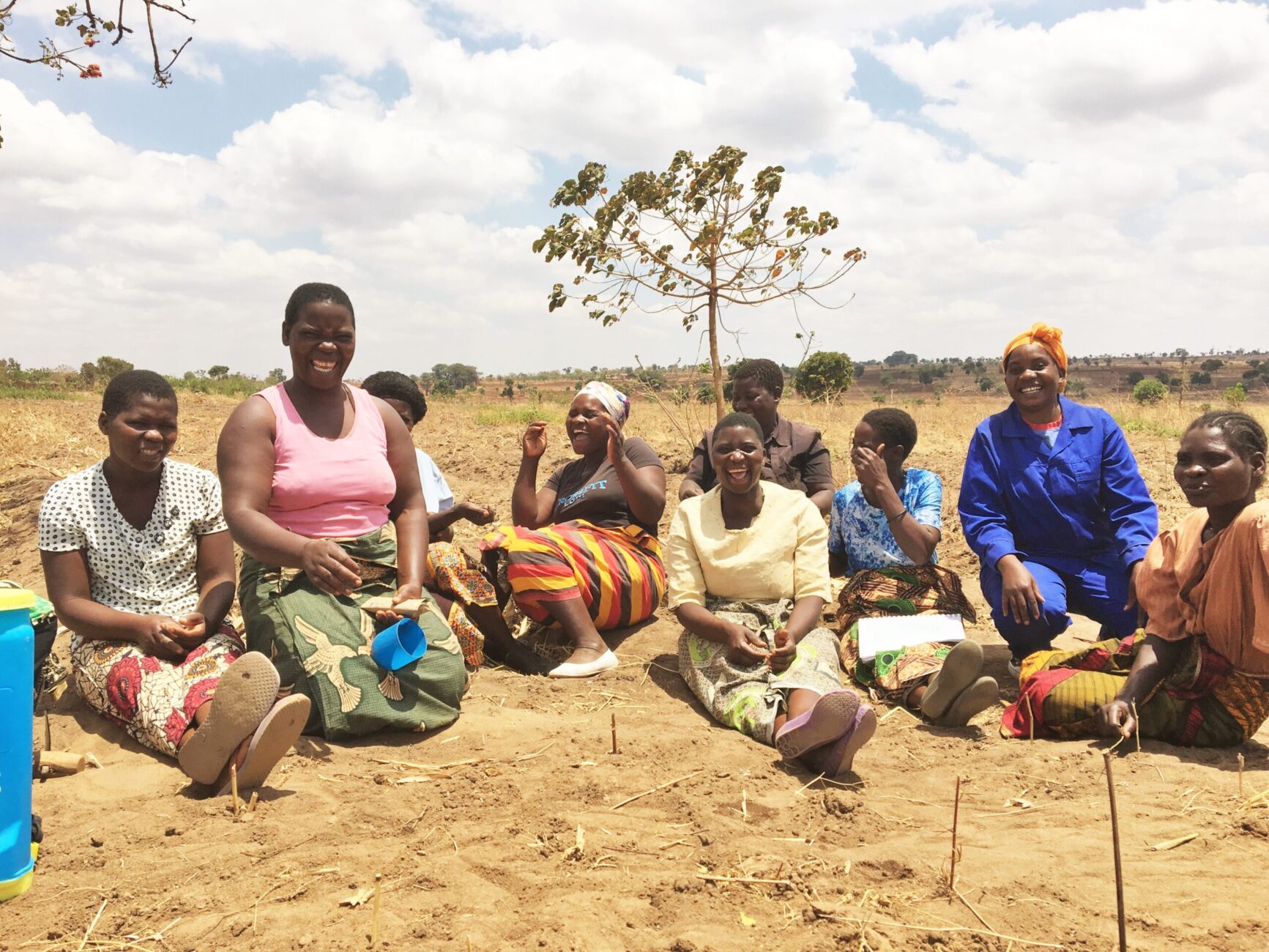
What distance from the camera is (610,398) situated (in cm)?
502

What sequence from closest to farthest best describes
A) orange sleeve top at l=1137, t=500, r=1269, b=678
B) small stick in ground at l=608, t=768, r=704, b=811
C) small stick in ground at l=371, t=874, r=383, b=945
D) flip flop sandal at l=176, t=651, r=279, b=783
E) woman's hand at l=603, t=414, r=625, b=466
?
small stick in ground at l=371, t=874, r=383, b=945
flip flop sandal at l=176, t=651, r=279, b=783
small stick in ground at l=608, t=768, r=704, b=811
orange sleeve top at l=1137, t=500, r=1269, b=678
woman's hand at l=603, t=414, r=625, b=466

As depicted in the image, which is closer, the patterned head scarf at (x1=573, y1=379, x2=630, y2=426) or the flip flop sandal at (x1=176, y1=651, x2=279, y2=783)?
the flip flop sandal at (x1=176, y1=651, x2=279, y2=783)

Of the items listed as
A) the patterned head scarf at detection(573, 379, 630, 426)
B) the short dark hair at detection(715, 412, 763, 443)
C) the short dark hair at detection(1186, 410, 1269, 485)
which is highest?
the patterned head scarf at detection(573, 379, 630, 426)

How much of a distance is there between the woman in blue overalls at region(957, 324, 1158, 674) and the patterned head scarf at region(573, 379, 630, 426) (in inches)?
70.1

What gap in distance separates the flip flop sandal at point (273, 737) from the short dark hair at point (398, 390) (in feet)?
7.92

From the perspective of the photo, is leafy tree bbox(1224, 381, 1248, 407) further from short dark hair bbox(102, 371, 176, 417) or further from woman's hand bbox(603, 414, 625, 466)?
short dark hair bbox(102, 371, 176, 417)

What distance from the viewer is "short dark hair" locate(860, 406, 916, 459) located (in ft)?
15.0

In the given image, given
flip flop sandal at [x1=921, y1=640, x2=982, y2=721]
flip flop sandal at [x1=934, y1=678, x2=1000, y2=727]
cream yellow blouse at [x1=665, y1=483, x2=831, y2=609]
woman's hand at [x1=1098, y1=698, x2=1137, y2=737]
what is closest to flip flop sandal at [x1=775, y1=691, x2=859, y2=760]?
flip flop sandal at [x1=921, y1=640, x2=982, y2=721]

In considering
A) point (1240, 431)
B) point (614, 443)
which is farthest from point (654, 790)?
point (1240, 431)

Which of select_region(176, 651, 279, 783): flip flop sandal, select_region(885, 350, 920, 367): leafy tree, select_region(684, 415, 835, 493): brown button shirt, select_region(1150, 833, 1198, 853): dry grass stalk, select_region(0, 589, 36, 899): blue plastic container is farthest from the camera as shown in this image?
select_region(885, 350, 920, 367): leafy tree

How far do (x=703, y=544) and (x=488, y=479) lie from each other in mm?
5253

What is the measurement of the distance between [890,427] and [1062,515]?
0.87m

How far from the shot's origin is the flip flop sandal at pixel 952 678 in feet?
11.4

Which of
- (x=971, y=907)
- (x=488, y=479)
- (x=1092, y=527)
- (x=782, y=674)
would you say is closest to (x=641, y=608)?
(x=782, y=674)
